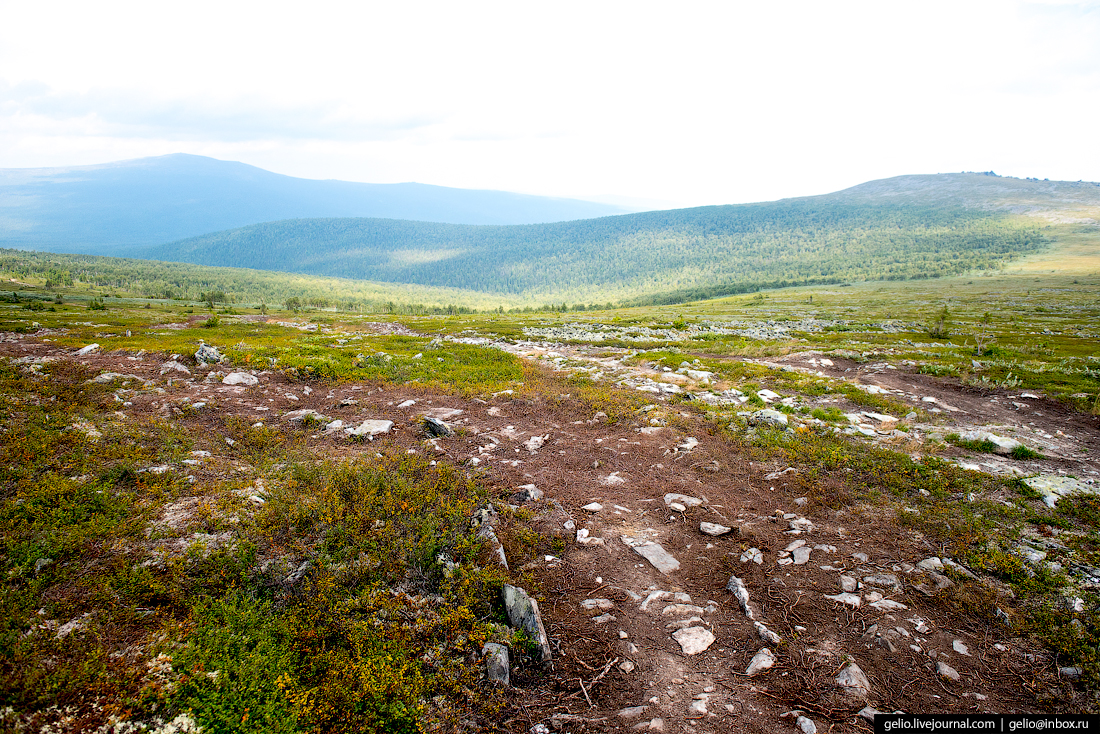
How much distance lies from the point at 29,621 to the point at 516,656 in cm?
522

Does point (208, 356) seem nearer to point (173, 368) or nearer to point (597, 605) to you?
point (173, 368)

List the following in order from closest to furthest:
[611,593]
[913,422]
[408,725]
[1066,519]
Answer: [408,725] → [611,593] → [1066,519] → [913,422]

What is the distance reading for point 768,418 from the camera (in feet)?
40.6

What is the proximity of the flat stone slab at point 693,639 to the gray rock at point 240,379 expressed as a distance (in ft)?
51.3

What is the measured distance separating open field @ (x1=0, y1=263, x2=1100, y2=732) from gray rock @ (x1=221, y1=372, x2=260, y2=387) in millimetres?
1309

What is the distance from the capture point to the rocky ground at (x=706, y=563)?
4706mm

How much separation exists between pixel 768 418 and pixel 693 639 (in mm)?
8426

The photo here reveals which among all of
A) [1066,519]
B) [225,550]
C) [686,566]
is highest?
[225,550]

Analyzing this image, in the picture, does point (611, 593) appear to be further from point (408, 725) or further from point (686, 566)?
point (408, 725)

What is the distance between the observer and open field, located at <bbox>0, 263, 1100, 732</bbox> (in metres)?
4.49

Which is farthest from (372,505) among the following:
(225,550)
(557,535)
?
(557,535)

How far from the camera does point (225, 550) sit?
599 cm

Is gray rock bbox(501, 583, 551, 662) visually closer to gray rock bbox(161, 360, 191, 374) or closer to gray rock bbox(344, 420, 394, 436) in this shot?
gray rock bbox(344, 420, 394, 436)

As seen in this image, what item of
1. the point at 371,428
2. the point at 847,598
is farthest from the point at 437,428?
the point at 847,598
